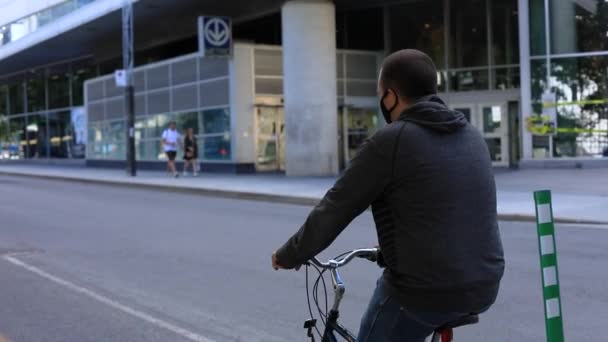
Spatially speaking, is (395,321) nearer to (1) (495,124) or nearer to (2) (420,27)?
(1) (495,124)

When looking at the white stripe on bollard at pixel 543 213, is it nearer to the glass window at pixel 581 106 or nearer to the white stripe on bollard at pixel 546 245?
the white stripe on bollard at pixel 546 245

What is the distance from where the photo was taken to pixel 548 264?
11.6ft

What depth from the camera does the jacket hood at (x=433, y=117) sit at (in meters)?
2.61

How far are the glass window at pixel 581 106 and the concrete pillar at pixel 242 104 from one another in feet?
34.8

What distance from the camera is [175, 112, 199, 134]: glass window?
29250 mm

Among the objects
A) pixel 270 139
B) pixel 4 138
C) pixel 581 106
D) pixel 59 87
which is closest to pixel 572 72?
pixel 581 106

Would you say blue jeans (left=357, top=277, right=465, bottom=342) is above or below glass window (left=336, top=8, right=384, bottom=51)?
below

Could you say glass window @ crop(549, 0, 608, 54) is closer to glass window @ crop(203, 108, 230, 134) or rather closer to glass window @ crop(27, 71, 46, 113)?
glass window @ crop(203, 108, 230, 134)

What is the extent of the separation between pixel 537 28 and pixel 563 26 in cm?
73

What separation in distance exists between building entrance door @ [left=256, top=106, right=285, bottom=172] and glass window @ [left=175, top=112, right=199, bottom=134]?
3166 mm

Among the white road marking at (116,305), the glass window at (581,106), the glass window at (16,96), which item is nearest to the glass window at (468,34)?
the glass window at (581,106)

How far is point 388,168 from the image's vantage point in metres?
2.59

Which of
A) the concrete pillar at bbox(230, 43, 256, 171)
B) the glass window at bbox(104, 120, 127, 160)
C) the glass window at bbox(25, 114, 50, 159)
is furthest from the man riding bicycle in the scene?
the glass window at bbox(25, 114, 50, 159)

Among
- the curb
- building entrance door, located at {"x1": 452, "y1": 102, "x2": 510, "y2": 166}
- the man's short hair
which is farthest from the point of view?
building entrance door, located at {"x1": 452, "y1": 102, "x2": 510, "y2": 166}
